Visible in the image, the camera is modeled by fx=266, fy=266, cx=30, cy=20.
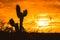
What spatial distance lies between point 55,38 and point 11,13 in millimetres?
850

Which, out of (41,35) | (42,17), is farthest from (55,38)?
(42,17)

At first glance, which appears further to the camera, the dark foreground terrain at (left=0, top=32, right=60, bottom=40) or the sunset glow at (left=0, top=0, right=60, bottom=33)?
the sunset glow at (left=0, top=0, right=60, bottom=33)

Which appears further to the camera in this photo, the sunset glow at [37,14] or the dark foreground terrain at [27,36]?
the sunset glow at [37,14]

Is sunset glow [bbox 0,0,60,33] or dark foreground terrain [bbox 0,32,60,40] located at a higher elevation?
sunset glow [bbox 0,0,60,33]

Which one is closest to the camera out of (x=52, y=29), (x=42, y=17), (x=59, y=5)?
(x=52, y=29)

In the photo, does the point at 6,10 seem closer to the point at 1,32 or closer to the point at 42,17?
the point at 42,17

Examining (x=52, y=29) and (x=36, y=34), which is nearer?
(x=36, y=34)

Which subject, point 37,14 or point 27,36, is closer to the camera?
point 27,36

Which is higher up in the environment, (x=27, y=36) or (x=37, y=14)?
(x=37, y=14)

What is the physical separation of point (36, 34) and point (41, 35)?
0.13 feet

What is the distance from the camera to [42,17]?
2.66 meters

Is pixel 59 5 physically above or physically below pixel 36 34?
above

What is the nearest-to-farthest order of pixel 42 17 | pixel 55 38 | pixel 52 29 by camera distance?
1. pixel 55 38
2. pixel 52 29
3. pixel 42 17

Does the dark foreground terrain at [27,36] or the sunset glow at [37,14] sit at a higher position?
the sunset glow at [37,14]
